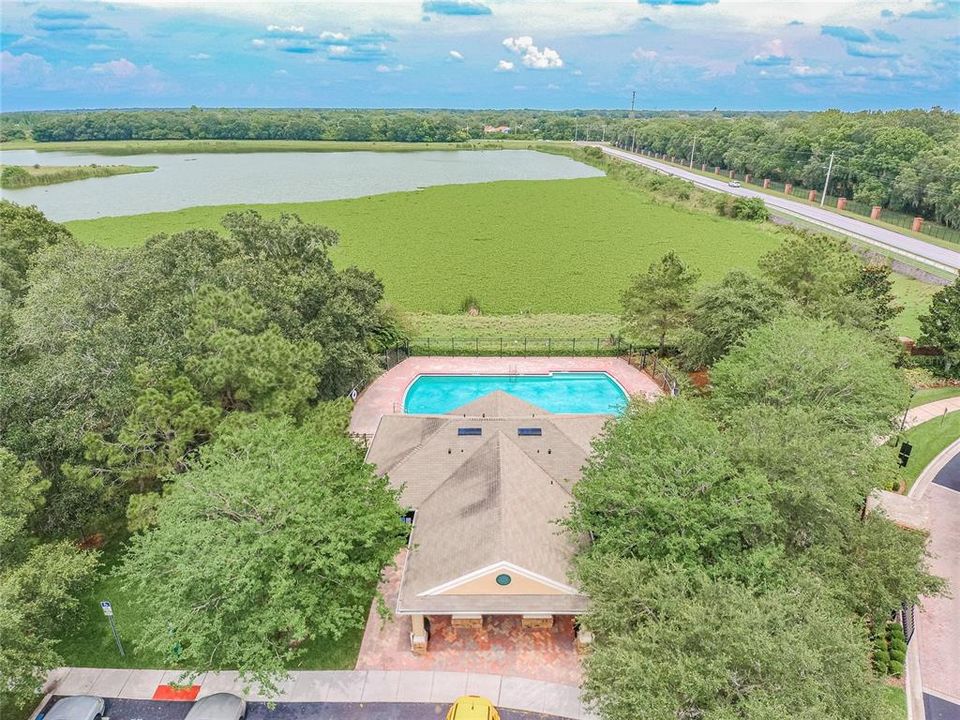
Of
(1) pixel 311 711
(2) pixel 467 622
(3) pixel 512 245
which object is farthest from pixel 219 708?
(3) pixel 512 245

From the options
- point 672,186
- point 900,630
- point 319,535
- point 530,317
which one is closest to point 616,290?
point 530,317

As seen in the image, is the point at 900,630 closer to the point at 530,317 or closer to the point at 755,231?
the point at 530,317

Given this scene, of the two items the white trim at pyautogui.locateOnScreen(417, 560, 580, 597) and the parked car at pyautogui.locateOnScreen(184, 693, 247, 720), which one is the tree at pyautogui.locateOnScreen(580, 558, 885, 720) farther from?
the parked car at pyautogui.locateOnScreen(184, 693, 247, 720)

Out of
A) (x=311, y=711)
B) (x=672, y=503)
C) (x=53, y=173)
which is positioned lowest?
(x=311, y=711)

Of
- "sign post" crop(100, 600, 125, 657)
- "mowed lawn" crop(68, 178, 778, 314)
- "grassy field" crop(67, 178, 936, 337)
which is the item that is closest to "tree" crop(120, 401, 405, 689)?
"sign post" crop(100, 600, 125, 657)

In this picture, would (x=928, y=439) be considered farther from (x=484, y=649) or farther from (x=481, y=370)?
(x=484, y=649)
